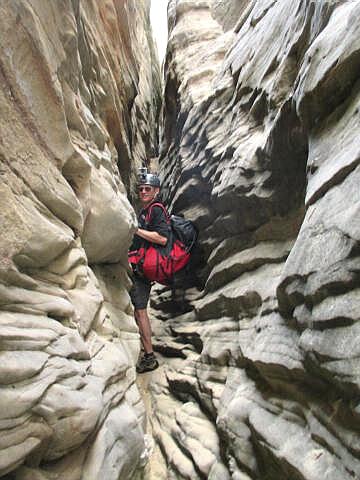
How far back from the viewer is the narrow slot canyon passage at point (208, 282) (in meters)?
2.83

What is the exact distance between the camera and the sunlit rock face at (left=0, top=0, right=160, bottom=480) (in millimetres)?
2824

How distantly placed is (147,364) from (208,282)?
7.43 feet

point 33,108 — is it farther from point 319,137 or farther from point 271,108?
point 271,108

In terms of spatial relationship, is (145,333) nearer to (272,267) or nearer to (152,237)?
(152,237)

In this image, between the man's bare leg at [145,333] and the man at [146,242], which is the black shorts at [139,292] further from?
the man's bare leg at [145,333]

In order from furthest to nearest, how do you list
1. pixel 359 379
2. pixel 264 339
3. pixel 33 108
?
pixel 264 339 < pixel 33 108 < pixel 359 379

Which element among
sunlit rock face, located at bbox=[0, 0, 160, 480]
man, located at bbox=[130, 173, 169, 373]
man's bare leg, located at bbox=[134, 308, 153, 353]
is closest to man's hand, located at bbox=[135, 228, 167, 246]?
man, located at bbox=[130, 173, 169, 373]

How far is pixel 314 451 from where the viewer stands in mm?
2812

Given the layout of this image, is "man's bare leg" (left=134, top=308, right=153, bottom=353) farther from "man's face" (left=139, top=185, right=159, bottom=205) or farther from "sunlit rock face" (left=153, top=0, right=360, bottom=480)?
"man's face" (left=139, top=185, right=159, bottom=205)

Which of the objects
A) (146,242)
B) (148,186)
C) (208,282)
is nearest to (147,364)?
(208,282)

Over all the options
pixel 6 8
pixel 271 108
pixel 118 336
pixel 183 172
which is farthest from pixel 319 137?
pixel 183 172

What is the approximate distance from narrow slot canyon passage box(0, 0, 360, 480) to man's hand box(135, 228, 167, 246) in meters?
0.85

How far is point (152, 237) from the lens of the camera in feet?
24.4

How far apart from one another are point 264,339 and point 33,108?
361cm
